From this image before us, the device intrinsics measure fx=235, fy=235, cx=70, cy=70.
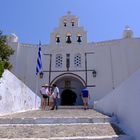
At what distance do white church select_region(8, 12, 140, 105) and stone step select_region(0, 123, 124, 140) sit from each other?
61.9 ft

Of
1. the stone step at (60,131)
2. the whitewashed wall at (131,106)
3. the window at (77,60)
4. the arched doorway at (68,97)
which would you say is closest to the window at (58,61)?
the window at (77,60)

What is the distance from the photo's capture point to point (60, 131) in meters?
5.04

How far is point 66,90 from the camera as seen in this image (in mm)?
26219

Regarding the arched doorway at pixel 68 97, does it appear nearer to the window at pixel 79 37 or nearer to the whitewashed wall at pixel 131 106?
the window at pixel 79 37

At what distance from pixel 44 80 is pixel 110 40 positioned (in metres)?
8.56

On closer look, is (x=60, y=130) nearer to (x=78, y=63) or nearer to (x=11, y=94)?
(x=11, y=94)

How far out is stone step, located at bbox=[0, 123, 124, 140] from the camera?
4684mm

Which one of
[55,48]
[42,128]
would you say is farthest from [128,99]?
[55,48]

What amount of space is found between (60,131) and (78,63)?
2065 cm

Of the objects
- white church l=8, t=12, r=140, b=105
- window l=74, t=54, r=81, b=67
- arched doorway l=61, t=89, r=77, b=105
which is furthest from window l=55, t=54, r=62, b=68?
arched doorway l=61, t=89, r=77, b=105

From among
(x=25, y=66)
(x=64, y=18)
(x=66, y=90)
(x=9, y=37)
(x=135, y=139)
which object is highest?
(x=64, y=18)

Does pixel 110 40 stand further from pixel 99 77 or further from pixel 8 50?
pixel 8 50

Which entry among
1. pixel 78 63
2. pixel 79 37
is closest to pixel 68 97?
pixel 78 63

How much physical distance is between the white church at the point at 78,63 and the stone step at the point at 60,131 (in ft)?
61.9
